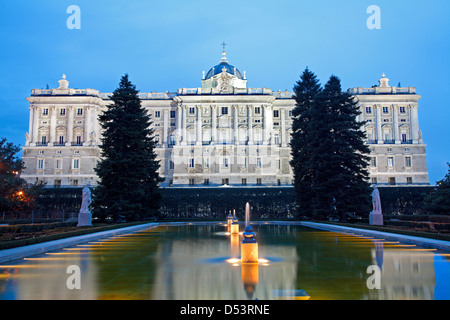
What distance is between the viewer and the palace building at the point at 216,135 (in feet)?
215

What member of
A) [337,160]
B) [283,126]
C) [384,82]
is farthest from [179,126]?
[337,160]

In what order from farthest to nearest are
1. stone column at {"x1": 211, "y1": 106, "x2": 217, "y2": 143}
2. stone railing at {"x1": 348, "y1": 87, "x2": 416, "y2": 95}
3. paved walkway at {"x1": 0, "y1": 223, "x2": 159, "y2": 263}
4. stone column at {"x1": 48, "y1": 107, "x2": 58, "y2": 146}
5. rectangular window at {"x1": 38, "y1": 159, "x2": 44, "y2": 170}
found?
1. stone railing at {"x1": 348, "y1": 87, "x2": 416, "y2": 95}
2. stone column at {"x1": 48, "y1": 107, "x2": 58, "y2": 146}
3. stone column at {"x1": 211, "y1": 106, "x2": 217, "y2": 143}
4. rectangular window at {"x1": 38, "y1": 159, "x2": 44, "y2": 170}
5. paved walkway at {"x1": 0, "y1": 223, "x2": 159, "y2": 263}

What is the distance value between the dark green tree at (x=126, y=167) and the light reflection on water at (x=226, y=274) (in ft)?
50.2

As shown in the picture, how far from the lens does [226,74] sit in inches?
2749

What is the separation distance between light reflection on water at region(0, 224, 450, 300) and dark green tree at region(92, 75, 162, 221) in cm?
1529

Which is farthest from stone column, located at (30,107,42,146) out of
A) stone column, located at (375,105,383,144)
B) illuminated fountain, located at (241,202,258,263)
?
illuminated fountain, located at (241,202,258,263)

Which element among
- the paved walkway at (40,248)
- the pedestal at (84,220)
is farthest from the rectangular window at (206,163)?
the paved walkway at (40,248)

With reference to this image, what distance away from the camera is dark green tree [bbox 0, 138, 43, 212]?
78.2ft

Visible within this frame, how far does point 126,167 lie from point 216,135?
40972mm

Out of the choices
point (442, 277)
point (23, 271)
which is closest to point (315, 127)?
point (442, 277)

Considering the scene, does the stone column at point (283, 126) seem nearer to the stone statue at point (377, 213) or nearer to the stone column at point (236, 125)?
the stone column at point (236, 125)

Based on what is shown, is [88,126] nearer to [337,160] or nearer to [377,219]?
[337,160]

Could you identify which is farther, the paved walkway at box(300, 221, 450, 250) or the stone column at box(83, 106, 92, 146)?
the stone column at box(83, 106, 92, 146)

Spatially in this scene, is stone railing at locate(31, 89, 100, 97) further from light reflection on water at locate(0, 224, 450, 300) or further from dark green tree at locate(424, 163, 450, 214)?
light reflection on water at locate(0, 224, 450, 300)
